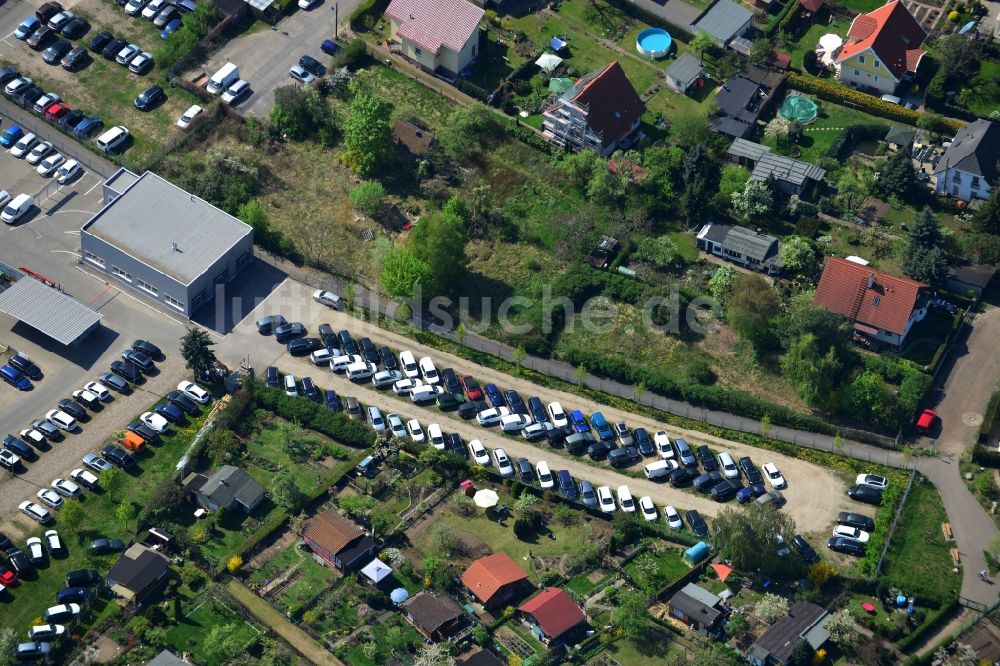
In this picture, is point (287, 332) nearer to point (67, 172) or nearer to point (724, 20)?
point (67, 172)

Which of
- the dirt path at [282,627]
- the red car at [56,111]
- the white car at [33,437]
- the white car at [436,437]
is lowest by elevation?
the dirt path at [282,627]

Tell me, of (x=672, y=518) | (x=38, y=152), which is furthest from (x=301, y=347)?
(x=672, y=518)

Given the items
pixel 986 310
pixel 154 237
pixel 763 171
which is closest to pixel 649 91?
pixel 763 171

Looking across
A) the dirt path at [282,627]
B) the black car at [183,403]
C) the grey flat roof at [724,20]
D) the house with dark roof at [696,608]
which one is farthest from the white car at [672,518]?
the grey flat roof at [724,20]

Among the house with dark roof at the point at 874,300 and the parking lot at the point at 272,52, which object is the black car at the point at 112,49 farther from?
the house with dark roof at the point at 874,300

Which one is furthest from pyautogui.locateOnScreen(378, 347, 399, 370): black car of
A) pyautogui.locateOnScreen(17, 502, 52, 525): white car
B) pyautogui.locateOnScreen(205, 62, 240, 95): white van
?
pyautogui.locateOnScreen(205, 62, 240, 95): white van

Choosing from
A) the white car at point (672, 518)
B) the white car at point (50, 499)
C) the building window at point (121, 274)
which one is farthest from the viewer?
the building window at point (121, 274)

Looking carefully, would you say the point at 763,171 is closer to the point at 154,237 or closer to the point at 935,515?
the point at 935,515
